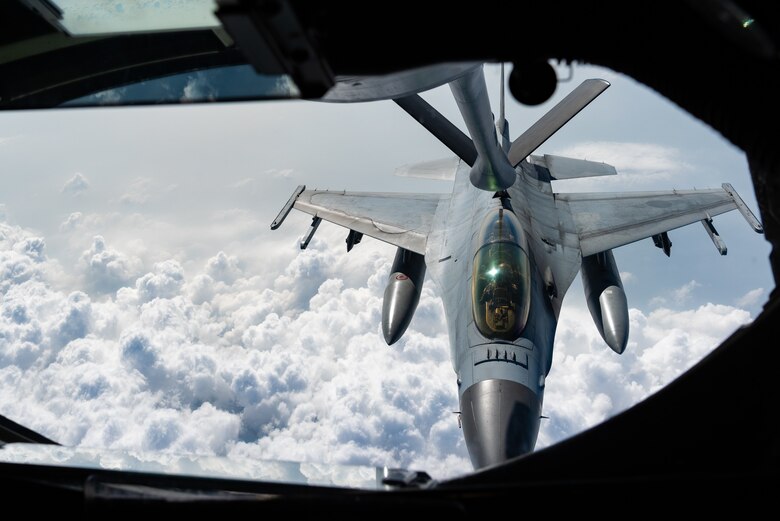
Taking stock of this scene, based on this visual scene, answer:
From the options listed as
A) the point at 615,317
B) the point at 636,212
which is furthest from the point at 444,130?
the point at 636,212

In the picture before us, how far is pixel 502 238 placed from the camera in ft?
34.9

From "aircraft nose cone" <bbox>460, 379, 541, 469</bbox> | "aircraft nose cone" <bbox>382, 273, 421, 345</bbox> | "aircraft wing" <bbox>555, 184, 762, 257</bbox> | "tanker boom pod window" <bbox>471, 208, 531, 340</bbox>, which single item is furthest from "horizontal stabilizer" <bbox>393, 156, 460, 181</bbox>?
"aircraft nose cone" <bbox>460, 379, 541, 469</bbox>

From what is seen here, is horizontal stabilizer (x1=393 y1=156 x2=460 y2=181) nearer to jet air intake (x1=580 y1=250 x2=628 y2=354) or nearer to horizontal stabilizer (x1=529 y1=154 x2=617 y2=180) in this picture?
horizontal stabilizer (x1=529 y1=154 x2=617 y2=180)

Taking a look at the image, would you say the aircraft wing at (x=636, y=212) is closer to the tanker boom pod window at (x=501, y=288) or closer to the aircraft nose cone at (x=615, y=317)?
the aircraft nose cone at (x=615, y=317)

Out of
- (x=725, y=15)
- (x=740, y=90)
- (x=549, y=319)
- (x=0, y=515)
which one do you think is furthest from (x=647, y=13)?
(x=549, y=319)

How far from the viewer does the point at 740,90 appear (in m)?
1.98

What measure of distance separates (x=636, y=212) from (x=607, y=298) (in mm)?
4615

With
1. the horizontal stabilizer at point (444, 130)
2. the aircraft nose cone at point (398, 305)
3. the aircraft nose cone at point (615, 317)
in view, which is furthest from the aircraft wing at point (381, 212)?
the horizontal stabilizer at point (444, 130)

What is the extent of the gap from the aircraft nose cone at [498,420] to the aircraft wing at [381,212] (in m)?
7.04

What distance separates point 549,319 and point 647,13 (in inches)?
405

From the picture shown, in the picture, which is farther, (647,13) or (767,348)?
(647,13)

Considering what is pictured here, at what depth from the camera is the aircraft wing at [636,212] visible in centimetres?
1609

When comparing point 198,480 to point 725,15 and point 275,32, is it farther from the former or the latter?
point 725,15

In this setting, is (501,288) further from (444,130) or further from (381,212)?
(381,212)
